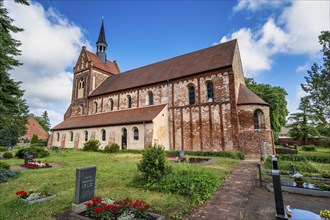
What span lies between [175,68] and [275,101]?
699 inches

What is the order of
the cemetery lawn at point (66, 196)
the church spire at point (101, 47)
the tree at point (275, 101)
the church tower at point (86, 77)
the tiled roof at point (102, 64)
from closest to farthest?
1. the cemetery lawn at point (66, 196)
2. the tree at point (275, 101)
3. the church tower at point (86, 77)
4. the tiled roof at point (102, 64)
5. the church spire at point (101, 47)

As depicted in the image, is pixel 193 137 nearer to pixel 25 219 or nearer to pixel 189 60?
pixel 189 60

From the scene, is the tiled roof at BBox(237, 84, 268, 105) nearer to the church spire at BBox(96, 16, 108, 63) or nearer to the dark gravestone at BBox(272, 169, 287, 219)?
the dark gravestone at BBox(272, 169, 287, 219)

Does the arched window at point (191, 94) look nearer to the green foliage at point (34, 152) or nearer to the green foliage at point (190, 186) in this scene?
the green foliage at point (190, 186)

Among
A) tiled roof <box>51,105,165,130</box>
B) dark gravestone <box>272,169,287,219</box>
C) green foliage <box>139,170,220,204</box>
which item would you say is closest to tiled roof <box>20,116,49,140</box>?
tiled roof <box>51,105,165,130</box>

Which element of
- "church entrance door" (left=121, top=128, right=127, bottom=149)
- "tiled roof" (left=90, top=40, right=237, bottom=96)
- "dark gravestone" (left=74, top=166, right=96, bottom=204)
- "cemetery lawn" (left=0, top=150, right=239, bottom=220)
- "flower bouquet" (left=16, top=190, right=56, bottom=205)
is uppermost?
"tiled roof" (left=90, top=40, right=237, bottom=96)

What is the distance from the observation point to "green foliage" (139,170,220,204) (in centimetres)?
573

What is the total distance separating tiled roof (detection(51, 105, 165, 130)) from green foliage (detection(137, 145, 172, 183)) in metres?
11.5

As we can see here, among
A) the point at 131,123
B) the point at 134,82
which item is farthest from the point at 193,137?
the point at 134,82

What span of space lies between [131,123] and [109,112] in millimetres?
7750

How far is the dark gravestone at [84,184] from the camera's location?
476 cm

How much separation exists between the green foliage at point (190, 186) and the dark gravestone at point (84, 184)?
7.42ft

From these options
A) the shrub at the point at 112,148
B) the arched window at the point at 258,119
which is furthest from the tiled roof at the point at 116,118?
the arched window at the point at 258,119

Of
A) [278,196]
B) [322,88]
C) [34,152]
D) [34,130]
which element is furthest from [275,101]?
[34,130]
